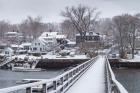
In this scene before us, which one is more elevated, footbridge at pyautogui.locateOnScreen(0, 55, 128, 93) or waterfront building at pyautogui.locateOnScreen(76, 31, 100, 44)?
waterfront building at pyautogui.locateOnScreen(76, 31, 100, 44)

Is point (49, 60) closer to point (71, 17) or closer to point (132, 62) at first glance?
point (132, 62)

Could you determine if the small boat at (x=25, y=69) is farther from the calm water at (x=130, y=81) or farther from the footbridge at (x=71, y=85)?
the footbridge at (x=71, y=85)

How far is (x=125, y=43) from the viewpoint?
147 m

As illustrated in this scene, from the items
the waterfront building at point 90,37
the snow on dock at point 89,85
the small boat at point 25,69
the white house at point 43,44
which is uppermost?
the waterfront building at point 90,37

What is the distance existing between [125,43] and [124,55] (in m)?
32.6

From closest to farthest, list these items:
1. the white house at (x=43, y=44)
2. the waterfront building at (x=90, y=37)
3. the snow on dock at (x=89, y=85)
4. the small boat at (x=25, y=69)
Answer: the snow on dock at (x=89, y=85) < the small boat at (x=25, y=69) < the white house at (x=43, y=44) < the waterfront building at (x=90, y=37)

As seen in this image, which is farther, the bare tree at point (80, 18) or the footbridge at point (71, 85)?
the bare tree at point (80, 18)

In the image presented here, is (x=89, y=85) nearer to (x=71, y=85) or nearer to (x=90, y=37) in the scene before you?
(x=71, y=85)

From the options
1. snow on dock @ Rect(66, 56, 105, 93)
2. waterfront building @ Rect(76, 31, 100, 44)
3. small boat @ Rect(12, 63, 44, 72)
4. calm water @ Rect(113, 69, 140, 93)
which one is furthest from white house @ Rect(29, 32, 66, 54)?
snow on dock @ Rect(66, 56, 105, 93)

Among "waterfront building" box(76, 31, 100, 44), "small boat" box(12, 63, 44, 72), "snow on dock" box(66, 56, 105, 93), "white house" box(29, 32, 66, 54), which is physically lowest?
"small boat" box(12, 63, 44, 72)

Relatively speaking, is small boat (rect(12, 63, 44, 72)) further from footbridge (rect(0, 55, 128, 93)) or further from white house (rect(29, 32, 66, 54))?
footbridge (rect(0, 55, 128, 93))

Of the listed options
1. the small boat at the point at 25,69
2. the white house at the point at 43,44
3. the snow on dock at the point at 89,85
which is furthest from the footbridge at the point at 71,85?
the white house at the point at 43,44

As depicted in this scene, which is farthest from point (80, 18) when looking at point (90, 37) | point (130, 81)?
point (130, 81)

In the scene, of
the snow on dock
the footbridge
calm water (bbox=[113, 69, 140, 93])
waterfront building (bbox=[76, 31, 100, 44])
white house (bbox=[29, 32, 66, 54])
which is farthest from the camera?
waterfront building (bbox=[76, 31, 100, 44])
